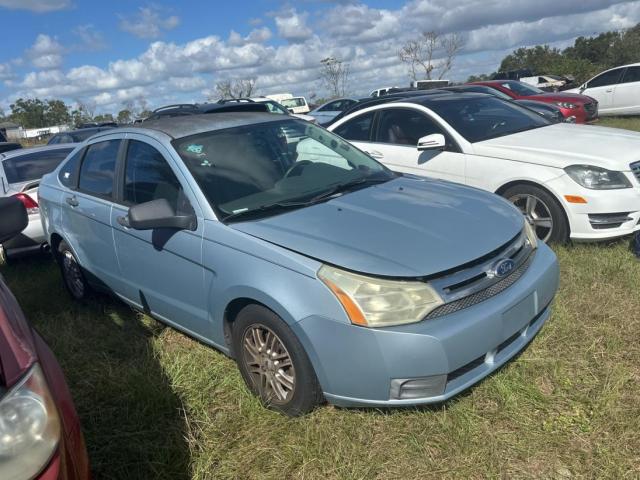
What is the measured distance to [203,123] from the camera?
12.6 ft

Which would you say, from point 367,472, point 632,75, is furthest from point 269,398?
point 632,75

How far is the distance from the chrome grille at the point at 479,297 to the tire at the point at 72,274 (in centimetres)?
344

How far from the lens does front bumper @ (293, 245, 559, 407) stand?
245 centimetres

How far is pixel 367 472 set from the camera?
254 centimetres

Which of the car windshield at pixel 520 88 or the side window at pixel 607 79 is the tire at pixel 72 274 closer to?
the car windshield at pixel 520 88

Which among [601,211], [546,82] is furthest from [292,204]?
[546,82]

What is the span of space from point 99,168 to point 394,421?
3.08 m

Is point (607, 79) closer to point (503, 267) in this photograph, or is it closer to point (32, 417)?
point (503, 267)

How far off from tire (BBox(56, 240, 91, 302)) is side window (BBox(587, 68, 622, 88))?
1621cm

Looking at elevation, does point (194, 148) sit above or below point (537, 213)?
above

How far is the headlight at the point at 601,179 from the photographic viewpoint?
464cm

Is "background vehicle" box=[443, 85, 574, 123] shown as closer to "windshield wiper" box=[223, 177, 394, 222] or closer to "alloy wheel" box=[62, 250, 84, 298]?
"windshield wiper" box=[223, 177, 394, 222]

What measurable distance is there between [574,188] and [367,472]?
10.8 feet

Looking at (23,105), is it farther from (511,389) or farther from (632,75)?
(511,389)
